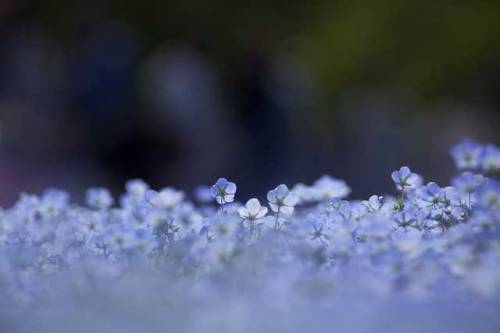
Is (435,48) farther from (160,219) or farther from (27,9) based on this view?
(160,219)

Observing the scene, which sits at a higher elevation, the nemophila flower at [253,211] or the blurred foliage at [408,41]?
the blurred foliage at [408,41]

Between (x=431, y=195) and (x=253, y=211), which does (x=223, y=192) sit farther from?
(x=431, y=195)

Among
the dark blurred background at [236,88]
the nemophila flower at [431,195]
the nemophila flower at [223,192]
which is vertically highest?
the dark blurred background at [236,88]

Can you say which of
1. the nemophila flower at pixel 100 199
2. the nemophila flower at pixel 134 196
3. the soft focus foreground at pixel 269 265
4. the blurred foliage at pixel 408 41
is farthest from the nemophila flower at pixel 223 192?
the blurred foliage at pixel 408 41

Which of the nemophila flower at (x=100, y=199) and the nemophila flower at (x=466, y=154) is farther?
the nemophila flower at (x=100, y=199)

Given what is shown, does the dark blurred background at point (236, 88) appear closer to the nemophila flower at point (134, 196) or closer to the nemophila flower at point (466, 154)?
the nemophila flower at point (134, 196)

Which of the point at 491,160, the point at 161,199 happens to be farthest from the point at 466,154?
the point at 161,199

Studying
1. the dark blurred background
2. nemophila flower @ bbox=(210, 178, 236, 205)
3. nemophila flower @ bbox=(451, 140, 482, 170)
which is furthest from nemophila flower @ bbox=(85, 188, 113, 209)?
the dark blurred background
